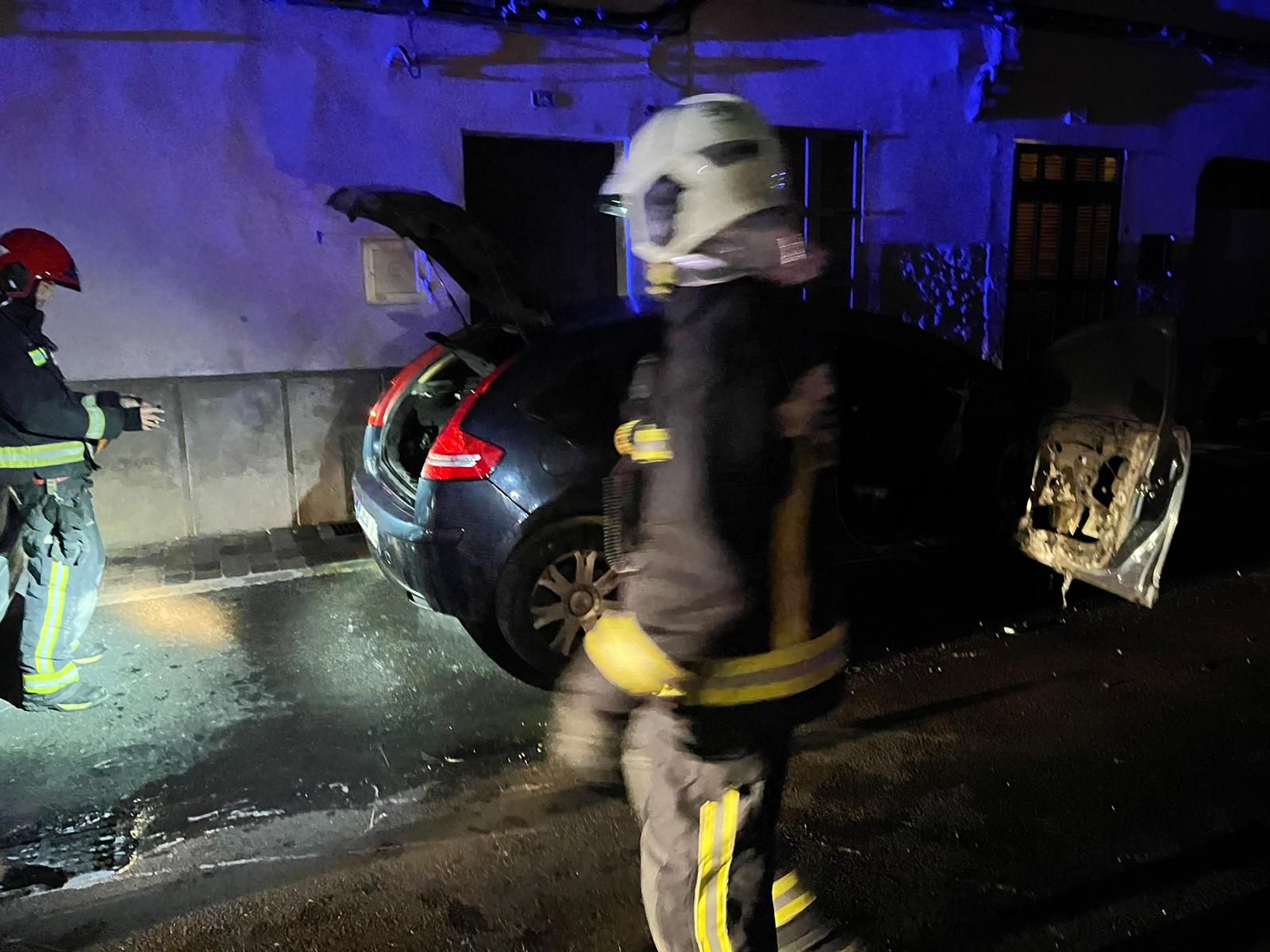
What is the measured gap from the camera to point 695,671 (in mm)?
1873

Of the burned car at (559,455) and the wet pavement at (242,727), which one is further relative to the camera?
the burned car at (559,455)

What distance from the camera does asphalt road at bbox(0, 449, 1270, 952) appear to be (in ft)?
9.12

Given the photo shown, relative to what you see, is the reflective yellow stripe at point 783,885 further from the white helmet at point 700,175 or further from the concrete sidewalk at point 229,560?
the concrete sidewalk at point 229,560

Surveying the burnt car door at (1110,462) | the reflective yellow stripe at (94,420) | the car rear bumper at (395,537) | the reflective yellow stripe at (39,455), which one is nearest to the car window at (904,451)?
the burnt car door at (1110,462)

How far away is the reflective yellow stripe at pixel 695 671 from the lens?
6.16ft

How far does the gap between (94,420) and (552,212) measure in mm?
6148

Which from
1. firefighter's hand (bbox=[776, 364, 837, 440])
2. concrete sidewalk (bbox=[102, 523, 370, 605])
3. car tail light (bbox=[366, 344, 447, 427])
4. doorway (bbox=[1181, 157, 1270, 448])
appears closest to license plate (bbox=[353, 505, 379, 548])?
car tail light (bbox=[366, 344, 447, 427])

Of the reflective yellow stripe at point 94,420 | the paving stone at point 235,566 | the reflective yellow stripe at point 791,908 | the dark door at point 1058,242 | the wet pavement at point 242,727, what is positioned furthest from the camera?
the dark door at point 1058,242

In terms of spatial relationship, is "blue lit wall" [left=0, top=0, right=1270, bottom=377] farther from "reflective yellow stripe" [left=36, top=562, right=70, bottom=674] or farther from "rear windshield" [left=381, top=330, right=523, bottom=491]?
"reflective yellow stripe" [left=36, top=562, right=70, bottom=674]

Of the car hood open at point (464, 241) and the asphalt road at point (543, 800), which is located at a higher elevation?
the car hood open at point (464, 241)

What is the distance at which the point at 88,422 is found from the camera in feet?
12.8

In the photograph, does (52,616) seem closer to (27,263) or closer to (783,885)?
(27,263)

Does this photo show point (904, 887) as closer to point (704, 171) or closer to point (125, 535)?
point (704, 171)

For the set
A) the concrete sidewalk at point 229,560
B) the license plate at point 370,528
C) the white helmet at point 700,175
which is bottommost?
the concrete sidewalk at point 229,560
